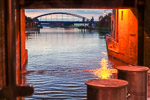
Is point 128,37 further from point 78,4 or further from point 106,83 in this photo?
point 106,83

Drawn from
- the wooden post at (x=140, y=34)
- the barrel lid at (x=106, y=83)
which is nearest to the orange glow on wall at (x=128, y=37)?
the wooden post at (x=140, y=34)

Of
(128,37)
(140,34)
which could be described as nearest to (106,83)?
(140,34)

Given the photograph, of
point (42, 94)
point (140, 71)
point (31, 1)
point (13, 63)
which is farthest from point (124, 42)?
point (13, 63)

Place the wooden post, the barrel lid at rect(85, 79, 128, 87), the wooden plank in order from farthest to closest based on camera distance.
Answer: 1. the wooden post
2. the wooden plank
3. the barrel lid at rect(85, 79, 128, 87)

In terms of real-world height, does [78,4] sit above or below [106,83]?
above

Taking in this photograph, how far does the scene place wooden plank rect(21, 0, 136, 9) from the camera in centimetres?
2019

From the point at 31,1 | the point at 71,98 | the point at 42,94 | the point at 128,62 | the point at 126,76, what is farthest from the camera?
the point at 128,62

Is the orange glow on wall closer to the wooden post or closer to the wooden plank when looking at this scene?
the wooden post

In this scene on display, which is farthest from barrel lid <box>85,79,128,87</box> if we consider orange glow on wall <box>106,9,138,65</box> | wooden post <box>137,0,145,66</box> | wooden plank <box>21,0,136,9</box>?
orange glow on wall <box>106,9,138,65</box>

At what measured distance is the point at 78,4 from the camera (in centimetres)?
2053

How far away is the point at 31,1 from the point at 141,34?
7.72 meters

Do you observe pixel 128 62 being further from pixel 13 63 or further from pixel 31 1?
pixel 13 63

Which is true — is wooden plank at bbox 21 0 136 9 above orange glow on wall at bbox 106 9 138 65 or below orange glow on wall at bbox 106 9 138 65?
above

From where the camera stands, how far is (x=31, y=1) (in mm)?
20078
